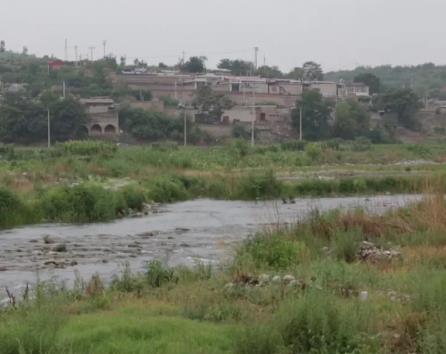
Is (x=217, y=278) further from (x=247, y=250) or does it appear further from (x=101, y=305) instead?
(x=247, y=250)

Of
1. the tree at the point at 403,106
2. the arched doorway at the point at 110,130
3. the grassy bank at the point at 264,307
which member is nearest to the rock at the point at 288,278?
the grassy bank at the point at 264,307

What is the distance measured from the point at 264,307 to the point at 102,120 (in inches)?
2401

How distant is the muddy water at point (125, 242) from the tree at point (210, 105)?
50587mm

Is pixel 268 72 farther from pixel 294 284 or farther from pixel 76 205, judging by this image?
pixel 294 284

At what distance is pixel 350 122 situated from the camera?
246ft

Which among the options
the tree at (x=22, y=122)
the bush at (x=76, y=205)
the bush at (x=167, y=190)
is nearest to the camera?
the bush at (x=76, y=205)

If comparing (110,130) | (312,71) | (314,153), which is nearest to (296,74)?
(312,71)

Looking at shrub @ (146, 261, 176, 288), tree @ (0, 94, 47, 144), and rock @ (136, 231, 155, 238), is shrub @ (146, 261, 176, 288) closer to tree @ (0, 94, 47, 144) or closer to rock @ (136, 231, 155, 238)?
rock @ (136, 231, 155, 238)

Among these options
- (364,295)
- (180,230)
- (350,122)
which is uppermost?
(364,295)

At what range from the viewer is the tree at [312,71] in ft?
440

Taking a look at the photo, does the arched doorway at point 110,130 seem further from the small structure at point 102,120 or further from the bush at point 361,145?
the bush at point 361,145

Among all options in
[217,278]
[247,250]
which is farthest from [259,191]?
[217,278]

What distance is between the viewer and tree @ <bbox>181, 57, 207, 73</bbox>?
120750 mm

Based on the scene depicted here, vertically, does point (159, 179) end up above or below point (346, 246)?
below
